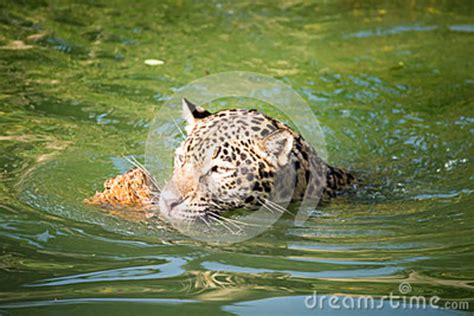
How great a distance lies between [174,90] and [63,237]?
499 centimetres

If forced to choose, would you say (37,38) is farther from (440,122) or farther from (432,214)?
(432,214)

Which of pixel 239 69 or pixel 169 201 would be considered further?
pixel 239 69

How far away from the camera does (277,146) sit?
22.5 ft

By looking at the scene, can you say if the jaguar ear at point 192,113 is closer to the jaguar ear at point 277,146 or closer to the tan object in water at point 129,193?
the tan object in water at point 129,193

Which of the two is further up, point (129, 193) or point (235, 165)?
point (235, 165)

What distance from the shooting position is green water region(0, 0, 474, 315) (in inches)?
211

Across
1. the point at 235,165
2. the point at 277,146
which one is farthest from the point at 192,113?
the point at 277,146

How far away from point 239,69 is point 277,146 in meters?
5.11

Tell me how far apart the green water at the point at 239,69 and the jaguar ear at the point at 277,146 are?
2.06ft

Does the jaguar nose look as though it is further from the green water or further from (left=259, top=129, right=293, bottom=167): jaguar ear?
(left=259, top=129, right=293, bottom=167): jaguar ear

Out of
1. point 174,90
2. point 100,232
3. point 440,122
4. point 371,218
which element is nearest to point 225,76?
point 174,90

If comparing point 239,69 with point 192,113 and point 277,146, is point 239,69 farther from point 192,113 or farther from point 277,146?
point 277,146

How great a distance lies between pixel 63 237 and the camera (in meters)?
6.16

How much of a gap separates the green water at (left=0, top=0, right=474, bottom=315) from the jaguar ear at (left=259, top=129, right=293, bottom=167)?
0.63m
